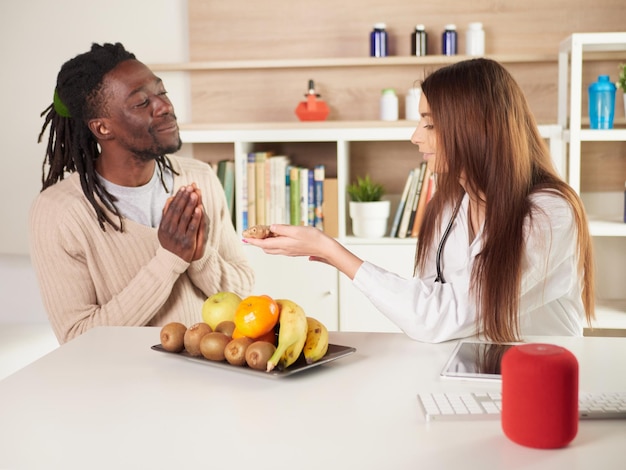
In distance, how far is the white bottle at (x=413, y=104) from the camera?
3.17 m

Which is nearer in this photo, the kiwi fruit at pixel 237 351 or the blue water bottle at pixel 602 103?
the kiwi fruit at pixel 237 351

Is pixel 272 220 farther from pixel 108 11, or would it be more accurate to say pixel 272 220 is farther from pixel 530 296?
pixel 530 296

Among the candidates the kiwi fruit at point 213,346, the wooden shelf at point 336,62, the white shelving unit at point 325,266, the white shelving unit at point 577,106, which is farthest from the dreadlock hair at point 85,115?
the white shelving unit at point 577,106

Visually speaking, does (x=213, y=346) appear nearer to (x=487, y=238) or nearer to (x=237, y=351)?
(x=237, y=351)

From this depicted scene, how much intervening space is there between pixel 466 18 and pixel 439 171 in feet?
4.90

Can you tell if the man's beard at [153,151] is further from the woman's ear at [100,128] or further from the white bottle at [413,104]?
the white bottle at [413,104]

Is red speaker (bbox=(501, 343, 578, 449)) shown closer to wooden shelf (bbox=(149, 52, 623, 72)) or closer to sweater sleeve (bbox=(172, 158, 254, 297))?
sweater sleeve (bbox=(172, 158, 254, 297))

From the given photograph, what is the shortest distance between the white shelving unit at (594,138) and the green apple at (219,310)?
1710 mm

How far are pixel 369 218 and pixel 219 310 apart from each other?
163 cm

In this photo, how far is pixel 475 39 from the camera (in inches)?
123

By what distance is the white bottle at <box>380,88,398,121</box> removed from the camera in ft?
10.4

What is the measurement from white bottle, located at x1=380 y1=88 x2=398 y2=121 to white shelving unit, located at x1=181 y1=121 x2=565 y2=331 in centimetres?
9

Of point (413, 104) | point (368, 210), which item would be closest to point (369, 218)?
point (368, 210)

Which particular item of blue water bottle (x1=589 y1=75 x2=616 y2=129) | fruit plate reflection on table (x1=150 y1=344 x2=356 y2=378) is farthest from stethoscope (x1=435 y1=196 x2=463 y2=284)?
blue water bottle (x1=589 y1=75 x2=616 y2=129)
